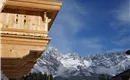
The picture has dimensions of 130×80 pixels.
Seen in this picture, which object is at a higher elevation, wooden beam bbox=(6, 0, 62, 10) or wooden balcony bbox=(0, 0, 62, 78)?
wooden beam bbox=(6, 0, 62, 10)

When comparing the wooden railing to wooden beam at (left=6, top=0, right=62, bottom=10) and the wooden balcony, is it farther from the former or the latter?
wooden beam at (left=6, top=0, right=62, bottom=10)

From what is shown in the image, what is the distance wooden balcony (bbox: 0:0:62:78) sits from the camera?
7961 millimetres

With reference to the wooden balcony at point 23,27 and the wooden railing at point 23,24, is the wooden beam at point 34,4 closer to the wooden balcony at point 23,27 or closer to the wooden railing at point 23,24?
the wooden balcony at point 23,27

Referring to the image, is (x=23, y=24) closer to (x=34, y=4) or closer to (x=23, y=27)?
(x=23, y=27)

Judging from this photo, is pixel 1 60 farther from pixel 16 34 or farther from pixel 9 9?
pixel 9 9

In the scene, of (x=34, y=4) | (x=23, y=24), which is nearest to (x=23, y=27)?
(x=23, y=24)

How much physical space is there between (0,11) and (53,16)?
5.70 ft

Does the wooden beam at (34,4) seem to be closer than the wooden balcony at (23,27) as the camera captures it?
No

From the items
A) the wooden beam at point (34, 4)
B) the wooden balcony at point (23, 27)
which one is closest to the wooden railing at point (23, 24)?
the wooden balcony at point (23, 27)

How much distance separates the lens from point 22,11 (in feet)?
27.9

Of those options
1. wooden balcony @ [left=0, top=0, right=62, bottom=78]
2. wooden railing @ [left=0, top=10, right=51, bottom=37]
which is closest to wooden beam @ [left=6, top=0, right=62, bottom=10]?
wooden balcony @ [left=0, top=0, right=62, bottom=78]

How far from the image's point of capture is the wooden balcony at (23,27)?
26.1 ft

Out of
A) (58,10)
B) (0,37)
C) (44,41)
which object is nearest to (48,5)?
(58,10)

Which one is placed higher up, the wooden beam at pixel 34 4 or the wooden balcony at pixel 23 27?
the wooden beam at pixel 34 4
